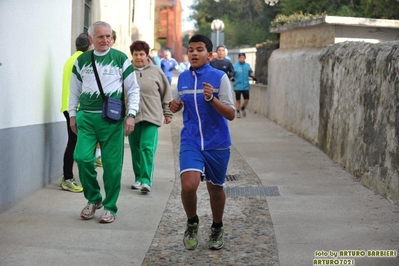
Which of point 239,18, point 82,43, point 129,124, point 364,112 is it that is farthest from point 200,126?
point 239,18

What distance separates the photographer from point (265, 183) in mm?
9531

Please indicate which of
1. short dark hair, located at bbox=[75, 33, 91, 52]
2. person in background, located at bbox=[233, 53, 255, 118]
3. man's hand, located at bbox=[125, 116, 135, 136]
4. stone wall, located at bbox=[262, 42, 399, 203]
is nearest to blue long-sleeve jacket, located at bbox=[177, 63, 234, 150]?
man's hand, located at bbox=[125, 116, 135, 136]

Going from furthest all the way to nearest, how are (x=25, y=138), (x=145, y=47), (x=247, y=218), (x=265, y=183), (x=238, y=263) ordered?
1. (x=265, y=183)
2. (x=145, y=47)
3. (x=25, y=138)
4. (x=247, y=218)
5. (x=238, y=263)

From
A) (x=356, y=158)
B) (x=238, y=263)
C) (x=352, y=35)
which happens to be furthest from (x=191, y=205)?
(x=352, y=35)

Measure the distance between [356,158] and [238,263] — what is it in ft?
13.6

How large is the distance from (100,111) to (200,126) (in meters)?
1.38

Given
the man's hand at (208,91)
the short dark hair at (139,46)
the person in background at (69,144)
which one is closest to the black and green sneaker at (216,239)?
the man's hand at (208,91)

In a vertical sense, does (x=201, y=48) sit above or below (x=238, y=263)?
above

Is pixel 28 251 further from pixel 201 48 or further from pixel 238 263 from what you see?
pixel 201 48

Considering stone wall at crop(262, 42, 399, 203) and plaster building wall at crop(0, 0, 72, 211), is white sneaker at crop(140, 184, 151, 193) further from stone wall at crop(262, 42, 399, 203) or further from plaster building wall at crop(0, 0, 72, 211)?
stone wall at crop(262, 42, 399, 203)

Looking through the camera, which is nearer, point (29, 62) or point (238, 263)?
point (238, 263)

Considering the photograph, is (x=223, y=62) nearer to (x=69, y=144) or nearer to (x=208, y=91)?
(x=69, y=144)

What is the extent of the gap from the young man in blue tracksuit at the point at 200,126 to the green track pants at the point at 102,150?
1170 millimetres

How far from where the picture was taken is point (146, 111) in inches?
347
